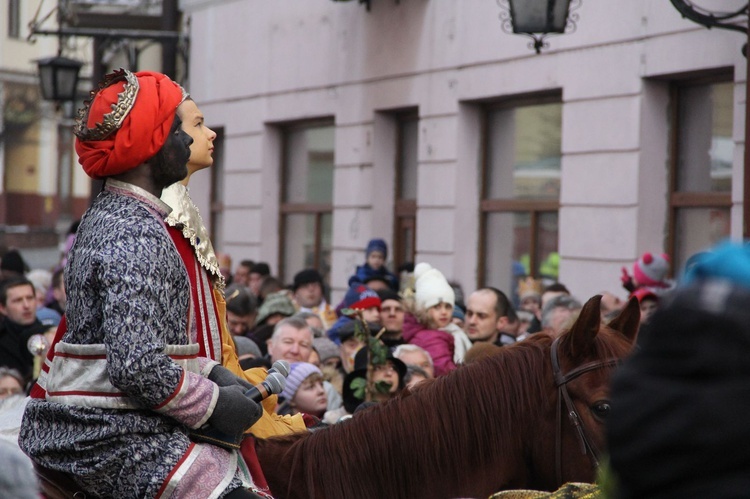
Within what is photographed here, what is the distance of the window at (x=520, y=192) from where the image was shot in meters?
12.2

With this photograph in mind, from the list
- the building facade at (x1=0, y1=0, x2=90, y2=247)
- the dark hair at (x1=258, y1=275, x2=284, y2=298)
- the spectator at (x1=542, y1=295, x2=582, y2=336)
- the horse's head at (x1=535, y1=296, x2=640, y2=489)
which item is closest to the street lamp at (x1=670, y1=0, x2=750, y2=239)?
the spectator at (x1=542, y1=295, x2=582, y2=336)

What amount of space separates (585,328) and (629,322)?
0.68 ft

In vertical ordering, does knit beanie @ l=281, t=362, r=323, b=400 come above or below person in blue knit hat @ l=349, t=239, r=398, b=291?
below

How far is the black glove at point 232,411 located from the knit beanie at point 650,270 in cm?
679

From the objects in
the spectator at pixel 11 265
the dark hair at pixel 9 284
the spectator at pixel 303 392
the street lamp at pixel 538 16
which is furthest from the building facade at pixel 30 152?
the spectator at pixel 303 392

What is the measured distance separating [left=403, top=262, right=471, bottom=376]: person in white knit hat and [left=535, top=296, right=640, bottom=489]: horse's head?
4.43m

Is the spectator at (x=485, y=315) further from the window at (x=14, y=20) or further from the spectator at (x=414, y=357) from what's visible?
the window at (x=14, y=20)

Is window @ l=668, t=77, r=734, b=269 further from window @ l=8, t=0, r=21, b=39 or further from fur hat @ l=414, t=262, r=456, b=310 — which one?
window @ l=8, t=0, r=21, b=39

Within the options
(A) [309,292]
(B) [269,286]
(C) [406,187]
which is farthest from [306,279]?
(C) [406,187]

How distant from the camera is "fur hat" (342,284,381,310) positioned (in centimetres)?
834

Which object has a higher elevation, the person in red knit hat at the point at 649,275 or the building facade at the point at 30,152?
the building facade at the point at 30,152

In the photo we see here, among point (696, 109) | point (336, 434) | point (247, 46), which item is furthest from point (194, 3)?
point (336, 434)

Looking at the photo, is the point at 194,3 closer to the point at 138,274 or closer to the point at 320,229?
the point at 320,229

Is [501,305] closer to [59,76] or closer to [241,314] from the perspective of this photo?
[241,314]
